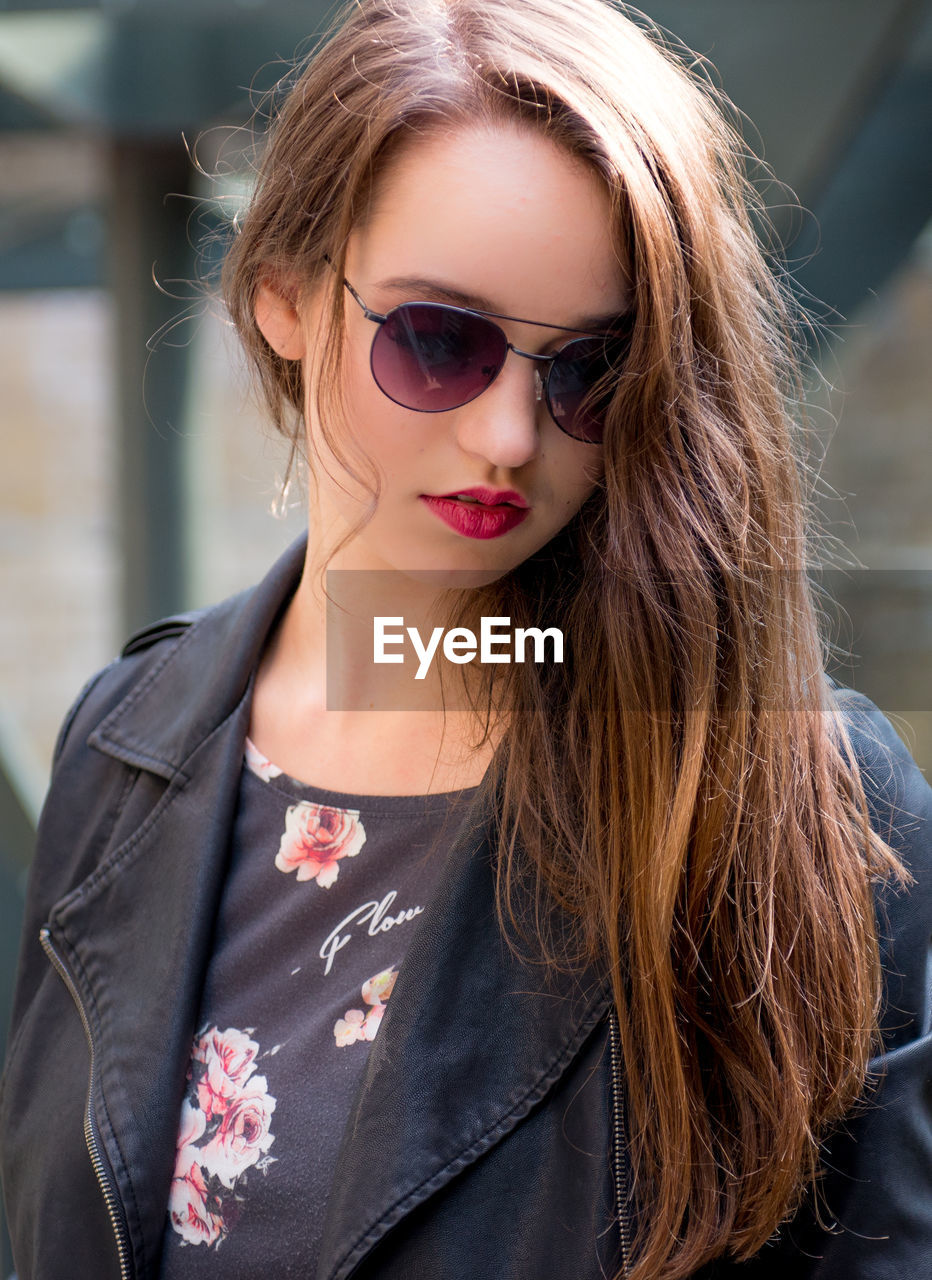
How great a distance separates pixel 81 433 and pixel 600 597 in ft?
18.0

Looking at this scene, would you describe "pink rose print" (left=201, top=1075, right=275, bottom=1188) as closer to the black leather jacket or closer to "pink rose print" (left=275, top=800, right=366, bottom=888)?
the black leather jacket

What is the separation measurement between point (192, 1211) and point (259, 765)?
1.49 feet

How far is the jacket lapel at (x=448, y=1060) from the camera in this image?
0.96 m

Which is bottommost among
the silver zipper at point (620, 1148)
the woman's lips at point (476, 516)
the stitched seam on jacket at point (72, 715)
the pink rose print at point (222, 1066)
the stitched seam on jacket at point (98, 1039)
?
the stitched seam on jacket at point (98, 1039)

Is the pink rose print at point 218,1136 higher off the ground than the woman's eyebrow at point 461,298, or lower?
lower

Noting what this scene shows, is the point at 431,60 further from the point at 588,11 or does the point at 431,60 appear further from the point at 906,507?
the point at 906,507

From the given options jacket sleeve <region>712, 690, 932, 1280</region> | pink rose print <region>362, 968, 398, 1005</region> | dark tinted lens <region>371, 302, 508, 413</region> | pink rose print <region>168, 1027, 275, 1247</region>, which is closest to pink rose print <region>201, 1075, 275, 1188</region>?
pink rose print <region>168, 1027, 275, 1247</region>

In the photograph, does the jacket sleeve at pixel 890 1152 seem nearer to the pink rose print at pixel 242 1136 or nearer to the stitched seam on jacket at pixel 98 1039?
the pink rose print at pixel 242 1136

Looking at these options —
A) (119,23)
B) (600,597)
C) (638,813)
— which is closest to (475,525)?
(600,597)

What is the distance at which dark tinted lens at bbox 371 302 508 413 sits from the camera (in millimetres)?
969

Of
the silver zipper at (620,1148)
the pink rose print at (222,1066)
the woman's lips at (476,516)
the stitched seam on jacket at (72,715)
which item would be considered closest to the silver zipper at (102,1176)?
the pink rose print at (222,1066)

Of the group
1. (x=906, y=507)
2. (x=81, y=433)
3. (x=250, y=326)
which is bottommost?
(x=81, y=433)

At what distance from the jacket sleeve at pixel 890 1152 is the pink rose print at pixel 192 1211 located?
0.47m

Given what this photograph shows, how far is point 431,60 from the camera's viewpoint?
1045mm
